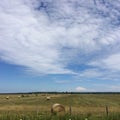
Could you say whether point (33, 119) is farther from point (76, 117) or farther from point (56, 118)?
point (76, 117)

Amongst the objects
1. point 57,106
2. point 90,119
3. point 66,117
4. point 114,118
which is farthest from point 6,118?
point 57,106

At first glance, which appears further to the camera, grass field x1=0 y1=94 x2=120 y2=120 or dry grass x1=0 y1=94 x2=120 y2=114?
dry grass x1=0 y1=94 x2=120 y2=114

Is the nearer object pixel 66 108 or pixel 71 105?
pixel 66 108

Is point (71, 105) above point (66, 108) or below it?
above

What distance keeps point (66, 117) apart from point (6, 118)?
3596mm

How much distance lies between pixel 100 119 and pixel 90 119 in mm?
618

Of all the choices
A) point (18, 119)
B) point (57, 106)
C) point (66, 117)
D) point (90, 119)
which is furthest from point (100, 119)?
point (57, 106)

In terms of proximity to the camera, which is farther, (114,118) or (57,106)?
(57,106)

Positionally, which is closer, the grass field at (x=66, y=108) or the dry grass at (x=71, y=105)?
the grass field at (x=66, y=108)

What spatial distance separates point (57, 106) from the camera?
105ft

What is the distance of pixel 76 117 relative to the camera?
19.7 metres

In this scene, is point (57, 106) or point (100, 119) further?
point (57, 106)

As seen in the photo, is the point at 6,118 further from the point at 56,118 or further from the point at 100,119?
the point at 100,119

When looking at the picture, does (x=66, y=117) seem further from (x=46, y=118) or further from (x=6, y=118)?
(x=6, y=118)
